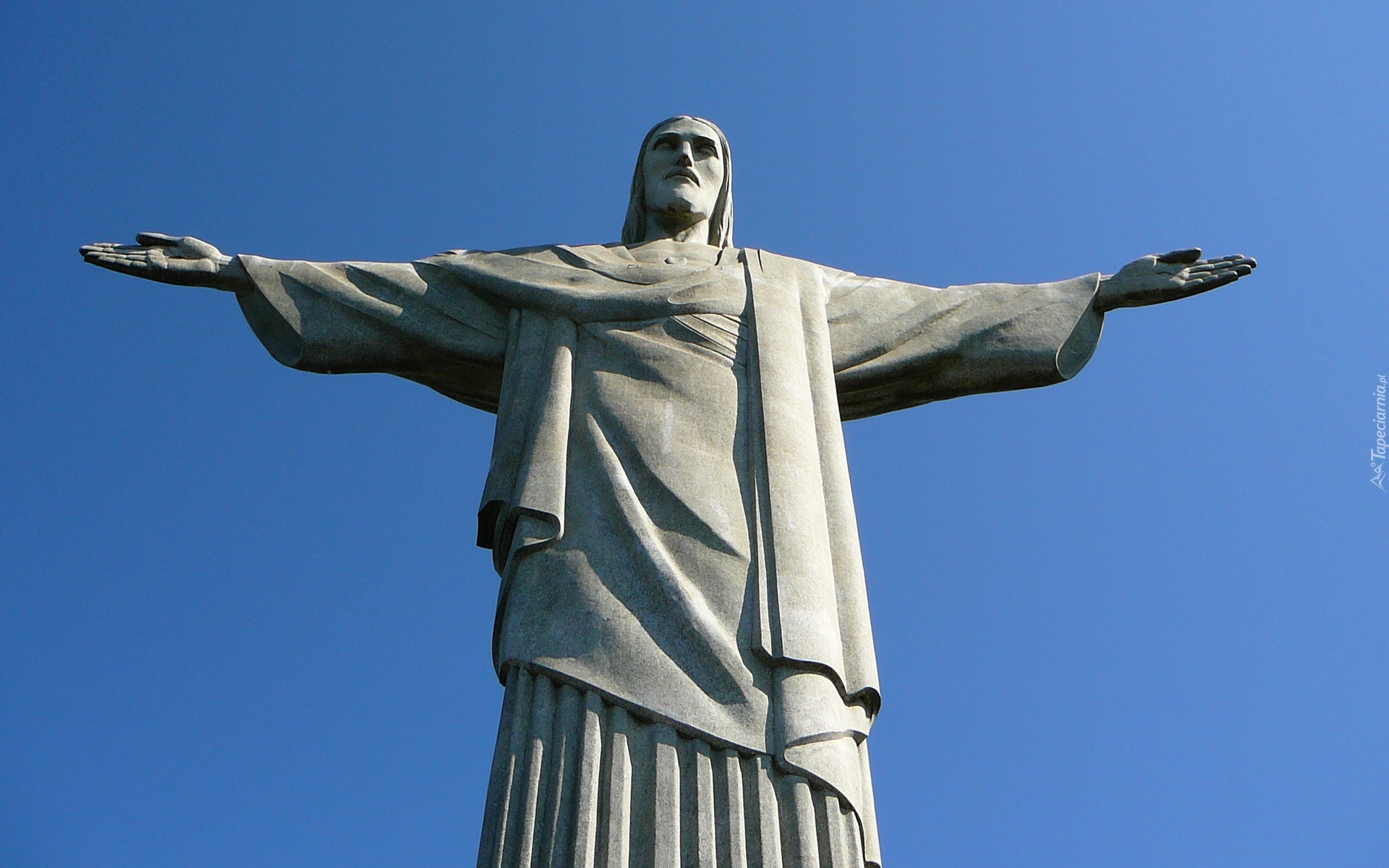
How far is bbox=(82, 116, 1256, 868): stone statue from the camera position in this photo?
8727 millimetres

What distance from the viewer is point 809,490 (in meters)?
10.0

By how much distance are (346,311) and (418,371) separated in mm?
636

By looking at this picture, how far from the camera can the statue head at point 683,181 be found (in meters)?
12.0

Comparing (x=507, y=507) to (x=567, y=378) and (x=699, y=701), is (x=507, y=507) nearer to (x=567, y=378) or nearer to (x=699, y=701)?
(x=567, y=378)

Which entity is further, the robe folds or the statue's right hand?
the statue's right hand

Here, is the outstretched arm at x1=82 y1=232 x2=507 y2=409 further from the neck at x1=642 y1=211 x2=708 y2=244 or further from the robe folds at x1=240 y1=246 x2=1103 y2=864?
the neck at x1=642 y1=211 x2=708 y2=244

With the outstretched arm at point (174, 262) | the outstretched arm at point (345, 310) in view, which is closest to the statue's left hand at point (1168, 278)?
the outstretched arm at point (345, 310)

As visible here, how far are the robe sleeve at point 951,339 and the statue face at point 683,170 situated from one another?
1173 millimetres

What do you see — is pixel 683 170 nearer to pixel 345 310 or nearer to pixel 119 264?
pixel 345 310

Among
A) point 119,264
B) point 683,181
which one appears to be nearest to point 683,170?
point 683,181

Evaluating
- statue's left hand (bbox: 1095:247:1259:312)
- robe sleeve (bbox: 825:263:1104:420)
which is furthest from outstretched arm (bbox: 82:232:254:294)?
statue's left hand (bbox: 1095:247:1259:312)

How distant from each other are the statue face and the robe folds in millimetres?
698

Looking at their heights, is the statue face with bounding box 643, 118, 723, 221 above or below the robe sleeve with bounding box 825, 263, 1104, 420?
above

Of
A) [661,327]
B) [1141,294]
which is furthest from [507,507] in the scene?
[1141,294]
